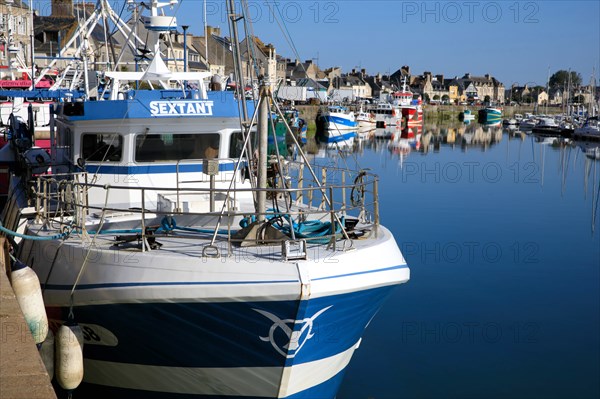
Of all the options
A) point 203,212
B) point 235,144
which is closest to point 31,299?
point 203,212

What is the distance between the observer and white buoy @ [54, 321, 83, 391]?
881 cm

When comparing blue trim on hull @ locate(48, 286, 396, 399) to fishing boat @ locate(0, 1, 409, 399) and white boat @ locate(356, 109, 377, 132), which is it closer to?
fishing boat @ locate(0, 1, 409, 399)

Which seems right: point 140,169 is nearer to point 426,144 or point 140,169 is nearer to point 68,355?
point 68,355

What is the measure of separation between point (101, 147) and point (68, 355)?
11.5 ft

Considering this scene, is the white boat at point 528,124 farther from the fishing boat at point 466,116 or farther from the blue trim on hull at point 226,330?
the blue trim on hull at point 226,330

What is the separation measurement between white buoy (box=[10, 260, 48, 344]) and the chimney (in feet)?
180

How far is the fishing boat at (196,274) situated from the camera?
8195mm

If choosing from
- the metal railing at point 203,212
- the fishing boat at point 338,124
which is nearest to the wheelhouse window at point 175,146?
the metal railing at point 203,212

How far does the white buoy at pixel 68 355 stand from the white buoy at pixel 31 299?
0.26 metres

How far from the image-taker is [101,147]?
11102mm

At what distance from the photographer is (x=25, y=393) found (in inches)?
234

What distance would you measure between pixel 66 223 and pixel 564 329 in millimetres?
9525

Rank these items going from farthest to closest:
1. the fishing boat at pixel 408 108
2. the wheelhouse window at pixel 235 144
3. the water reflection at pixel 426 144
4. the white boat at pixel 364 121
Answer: the fishing boat at pixel 408 108 → the white boat at pixel 364 121 → the water reflection at pixel 426 144 → the wheelhouse window at pixel 235 144

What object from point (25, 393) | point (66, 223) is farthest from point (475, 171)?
point (25, 393)
